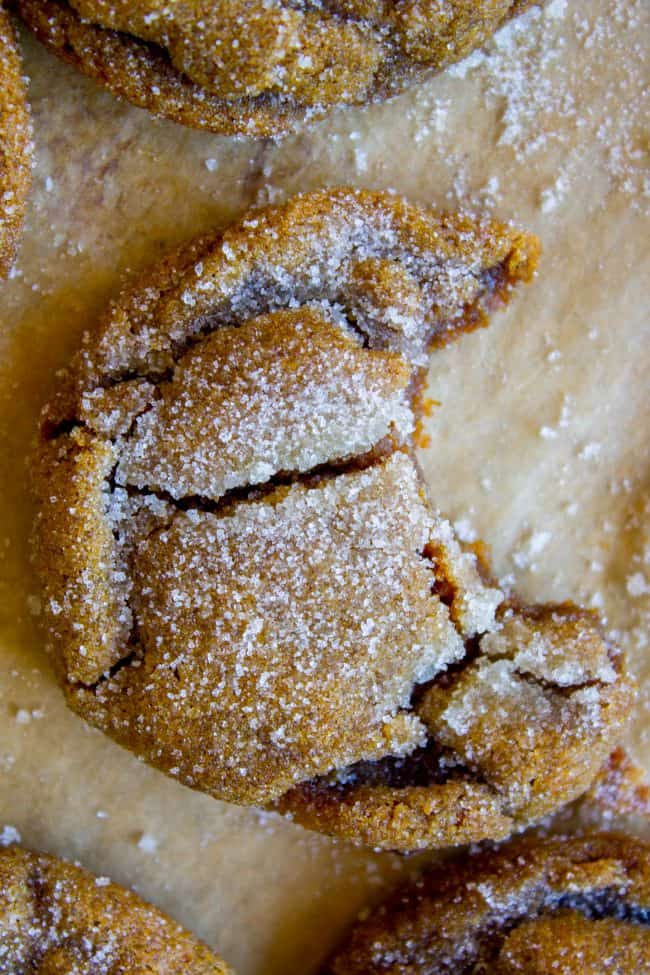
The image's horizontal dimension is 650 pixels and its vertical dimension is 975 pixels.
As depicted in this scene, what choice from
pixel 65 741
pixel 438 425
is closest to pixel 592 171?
pixel 438 425

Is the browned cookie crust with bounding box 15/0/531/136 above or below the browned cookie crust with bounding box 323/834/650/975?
above

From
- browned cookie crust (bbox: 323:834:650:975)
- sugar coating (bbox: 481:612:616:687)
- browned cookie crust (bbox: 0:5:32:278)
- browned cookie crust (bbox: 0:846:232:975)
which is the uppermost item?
browned cookie crust (bbox: 0:5:32:278)

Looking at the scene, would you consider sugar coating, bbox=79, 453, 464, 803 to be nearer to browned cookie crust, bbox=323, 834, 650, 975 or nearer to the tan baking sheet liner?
the tan baking sheet liner

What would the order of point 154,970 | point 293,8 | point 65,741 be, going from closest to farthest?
1. point 293,8
2. point 154,970
3. point 65,741

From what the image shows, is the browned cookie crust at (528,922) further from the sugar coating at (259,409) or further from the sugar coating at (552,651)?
the sugar coating at (259,409)

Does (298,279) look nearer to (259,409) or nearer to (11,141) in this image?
(259,409)

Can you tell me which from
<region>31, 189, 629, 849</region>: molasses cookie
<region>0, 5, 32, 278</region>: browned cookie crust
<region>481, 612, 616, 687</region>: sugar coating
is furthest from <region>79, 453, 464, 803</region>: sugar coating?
<region>0, 5, 32, 278</region>: browned cookie crust

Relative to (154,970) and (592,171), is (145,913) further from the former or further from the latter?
(592,171)
